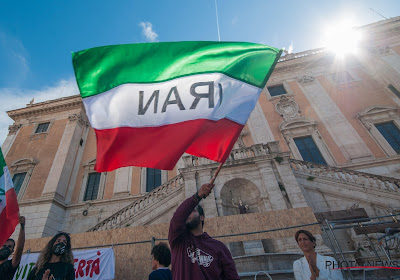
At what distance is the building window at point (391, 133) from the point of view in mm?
13711

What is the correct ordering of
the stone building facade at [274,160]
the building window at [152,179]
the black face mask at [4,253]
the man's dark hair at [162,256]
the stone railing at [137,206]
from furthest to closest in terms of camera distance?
the building window at [152,179] < the stone railing at [137,206] < the stone building facade at [274,160] < the black face mask at [4,253] < the man's dark hair at [162,256]

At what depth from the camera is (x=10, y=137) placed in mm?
19281

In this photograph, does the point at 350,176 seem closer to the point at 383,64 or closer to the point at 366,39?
the point at 383,64

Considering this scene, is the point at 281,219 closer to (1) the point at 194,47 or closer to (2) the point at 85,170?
(1) the point at 194,47

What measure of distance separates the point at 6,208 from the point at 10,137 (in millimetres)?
21701

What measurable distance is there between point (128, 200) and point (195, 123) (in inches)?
537

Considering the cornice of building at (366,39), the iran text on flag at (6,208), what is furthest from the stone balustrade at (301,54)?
the iran text on flag at (6,208)

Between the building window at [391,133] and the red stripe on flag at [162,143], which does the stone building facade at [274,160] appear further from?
the red stripe on flag at [162,143]

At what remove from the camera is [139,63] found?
3432 mm

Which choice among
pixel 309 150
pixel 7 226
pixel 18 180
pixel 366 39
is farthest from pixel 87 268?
pixel 366 39

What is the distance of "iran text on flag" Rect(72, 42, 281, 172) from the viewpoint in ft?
8.99

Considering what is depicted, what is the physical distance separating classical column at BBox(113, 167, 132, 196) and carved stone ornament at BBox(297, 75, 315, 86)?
57.7 feet

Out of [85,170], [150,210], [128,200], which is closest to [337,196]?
[150,210]

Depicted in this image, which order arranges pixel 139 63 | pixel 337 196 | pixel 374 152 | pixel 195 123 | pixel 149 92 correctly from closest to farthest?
pixel 195 123
pixel 149 92
pixel 139 63
pixel 337 196
pixel 374 152
